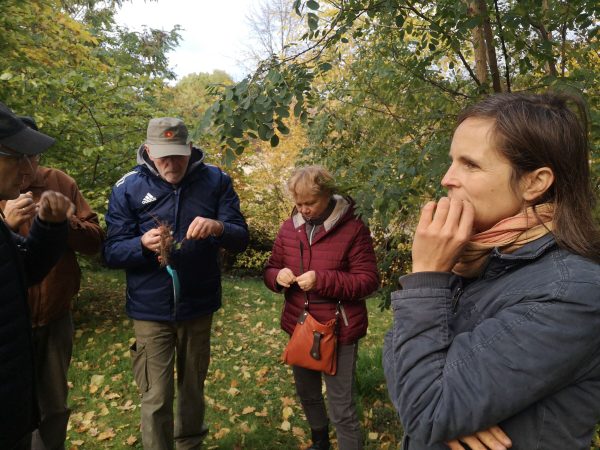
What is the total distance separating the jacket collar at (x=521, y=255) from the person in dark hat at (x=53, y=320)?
243 centimetres

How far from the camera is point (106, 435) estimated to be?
360 cm

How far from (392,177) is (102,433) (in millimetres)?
3188

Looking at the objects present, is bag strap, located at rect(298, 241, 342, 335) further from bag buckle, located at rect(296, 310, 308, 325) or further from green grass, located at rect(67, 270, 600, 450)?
green grass, located at rect(67, 270, 600, 450)

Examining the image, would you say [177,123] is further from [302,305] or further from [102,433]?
[102,433]

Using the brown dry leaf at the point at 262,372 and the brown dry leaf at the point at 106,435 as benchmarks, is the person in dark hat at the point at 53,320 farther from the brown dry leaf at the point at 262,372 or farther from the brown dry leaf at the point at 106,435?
the brown dry leaf at the point at 262,372

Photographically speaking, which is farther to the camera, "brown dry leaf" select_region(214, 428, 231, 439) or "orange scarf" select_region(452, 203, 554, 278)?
"brown dry leaf" select_region(214, 428, 231, 439)

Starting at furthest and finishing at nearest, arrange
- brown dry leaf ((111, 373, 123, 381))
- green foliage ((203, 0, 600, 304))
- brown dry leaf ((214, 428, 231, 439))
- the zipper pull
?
1. brown dry leaf ((111, 373, 123, 381))
2. brown dry leaf ((214, 428, 231, 439))
3. green foliage ((203, 0, 600, 304))
4. the zipper pull

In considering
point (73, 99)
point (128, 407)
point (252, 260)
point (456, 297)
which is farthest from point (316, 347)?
point (252, 260)

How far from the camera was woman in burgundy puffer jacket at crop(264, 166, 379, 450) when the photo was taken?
2783 millimetres

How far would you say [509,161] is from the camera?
115cm

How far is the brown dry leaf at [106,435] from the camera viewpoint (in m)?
3.57

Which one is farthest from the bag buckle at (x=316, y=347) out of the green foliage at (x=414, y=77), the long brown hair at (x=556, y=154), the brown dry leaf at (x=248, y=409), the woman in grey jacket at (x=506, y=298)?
the long brown hair at (x=556, y=154)

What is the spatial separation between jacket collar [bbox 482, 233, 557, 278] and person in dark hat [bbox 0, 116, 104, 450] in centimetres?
243

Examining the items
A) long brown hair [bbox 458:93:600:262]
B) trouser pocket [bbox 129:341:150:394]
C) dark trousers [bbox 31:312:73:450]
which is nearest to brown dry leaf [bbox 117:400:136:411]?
dark trousers [bbox 31:312:73:450]
